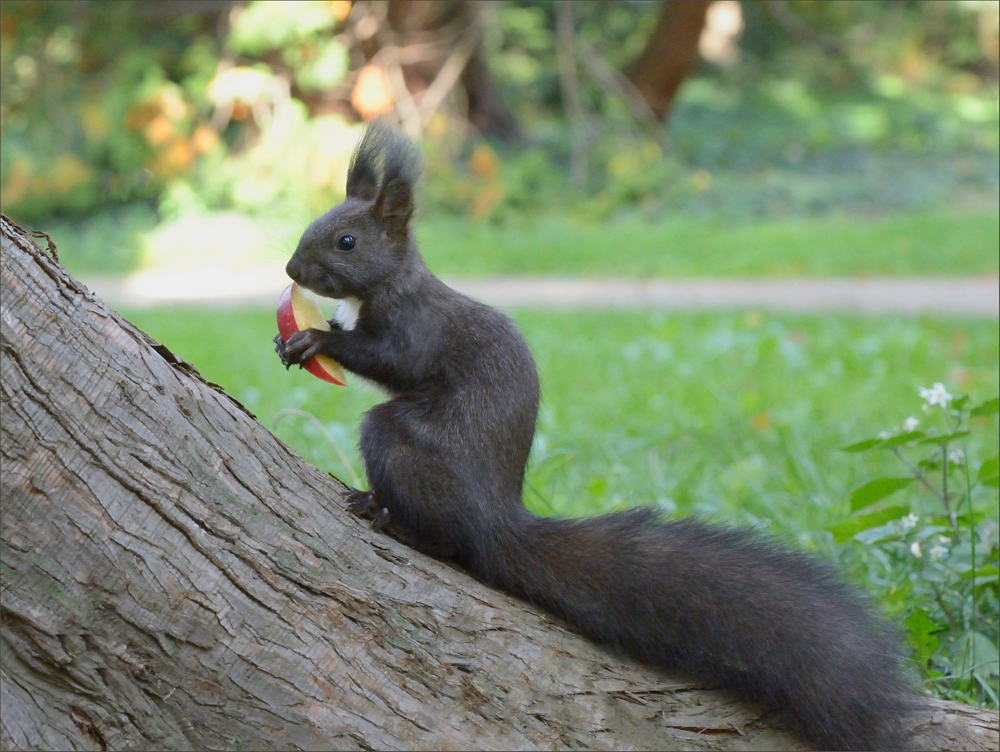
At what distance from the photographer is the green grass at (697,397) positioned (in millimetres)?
A: 3592

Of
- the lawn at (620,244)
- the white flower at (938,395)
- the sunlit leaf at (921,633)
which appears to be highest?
the lawn at (620,244)

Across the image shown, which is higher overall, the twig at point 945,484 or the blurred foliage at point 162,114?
the blurred foliage at point 162,114

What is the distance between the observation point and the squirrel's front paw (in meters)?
2.35

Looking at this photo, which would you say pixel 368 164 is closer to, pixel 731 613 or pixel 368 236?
pixel 368 236

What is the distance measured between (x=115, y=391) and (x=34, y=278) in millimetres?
214

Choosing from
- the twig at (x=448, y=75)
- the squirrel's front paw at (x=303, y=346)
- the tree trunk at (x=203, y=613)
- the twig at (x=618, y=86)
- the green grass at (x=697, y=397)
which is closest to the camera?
the tree trunk at (x=203, y=613)

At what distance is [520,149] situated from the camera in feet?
47.9

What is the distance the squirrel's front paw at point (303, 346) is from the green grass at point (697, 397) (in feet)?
1.43

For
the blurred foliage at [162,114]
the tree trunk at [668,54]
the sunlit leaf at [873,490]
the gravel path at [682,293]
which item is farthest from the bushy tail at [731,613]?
the tree trunk at [668,54]

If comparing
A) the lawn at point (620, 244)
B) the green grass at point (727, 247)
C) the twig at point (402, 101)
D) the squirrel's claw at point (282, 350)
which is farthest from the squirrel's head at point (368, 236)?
the twig at point (402, 101)

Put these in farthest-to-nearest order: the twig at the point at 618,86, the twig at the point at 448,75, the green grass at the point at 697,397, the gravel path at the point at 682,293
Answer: the twig at the point at 448,75 → the twig at the point at 618,86 → the gravel path at the point at 682,293 → the green grass at the point at 697,397

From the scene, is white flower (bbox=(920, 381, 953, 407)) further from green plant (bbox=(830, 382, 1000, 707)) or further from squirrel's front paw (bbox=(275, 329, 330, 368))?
squirrel's front paw (bbox=(275, 329, 330, 368))

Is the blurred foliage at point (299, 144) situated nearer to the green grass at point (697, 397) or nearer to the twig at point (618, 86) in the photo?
the twig at point (618, 86)

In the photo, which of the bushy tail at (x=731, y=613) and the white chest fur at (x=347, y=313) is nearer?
the bushy tail at (x=731, y=613)
